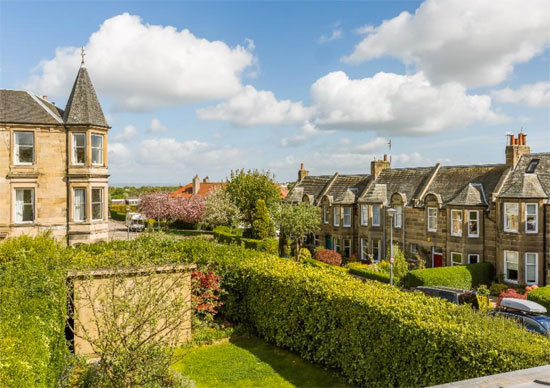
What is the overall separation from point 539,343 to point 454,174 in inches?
1054

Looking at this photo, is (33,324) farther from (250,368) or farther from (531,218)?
(531,218)

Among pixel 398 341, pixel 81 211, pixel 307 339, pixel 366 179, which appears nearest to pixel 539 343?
pixel 398 341

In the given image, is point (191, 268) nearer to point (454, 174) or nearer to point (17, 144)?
point (17, 144)

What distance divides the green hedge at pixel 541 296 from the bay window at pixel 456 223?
8.63m

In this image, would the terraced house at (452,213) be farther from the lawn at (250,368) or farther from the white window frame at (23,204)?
the white window frame at (23,204)

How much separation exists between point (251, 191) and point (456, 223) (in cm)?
2615

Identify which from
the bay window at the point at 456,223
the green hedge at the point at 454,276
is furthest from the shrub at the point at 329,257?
the bay window at the point at 456,223

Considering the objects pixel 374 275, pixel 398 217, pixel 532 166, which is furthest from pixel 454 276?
pixel 398 217

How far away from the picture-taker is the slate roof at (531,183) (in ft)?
86.9

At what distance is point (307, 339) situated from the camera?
14375mm

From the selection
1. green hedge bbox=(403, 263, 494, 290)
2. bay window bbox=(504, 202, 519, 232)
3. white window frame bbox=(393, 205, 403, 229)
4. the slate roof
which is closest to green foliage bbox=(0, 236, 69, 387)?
green hedge bbox=(403, 263, 494, 290)

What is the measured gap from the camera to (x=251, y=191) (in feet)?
168

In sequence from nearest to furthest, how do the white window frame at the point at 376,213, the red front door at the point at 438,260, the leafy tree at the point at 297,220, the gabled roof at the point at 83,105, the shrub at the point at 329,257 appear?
1. the gabled roof at the point at 83,105
2. the red front door at the point at 438,260
3. the shrub at the point at 329,257
4. the white window frame at the point at 376,213
5. the leafy tree at the point at 297,220

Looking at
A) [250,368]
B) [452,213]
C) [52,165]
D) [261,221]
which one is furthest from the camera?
[261,221]
